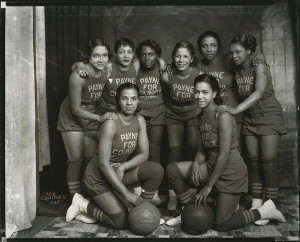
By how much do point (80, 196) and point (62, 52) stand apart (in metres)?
1.42

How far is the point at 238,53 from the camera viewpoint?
351cm

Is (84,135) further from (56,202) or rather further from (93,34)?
(93,34)

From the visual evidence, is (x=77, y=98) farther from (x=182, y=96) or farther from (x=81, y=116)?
(x=182, y=96)

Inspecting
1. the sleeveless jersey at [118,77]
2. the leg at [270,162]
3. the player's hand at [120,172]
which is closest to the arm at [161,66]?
the sleeveless jersey at [118,77]

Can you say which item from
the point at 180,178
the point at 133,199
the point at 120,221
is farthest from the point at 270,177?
the point at 120,221

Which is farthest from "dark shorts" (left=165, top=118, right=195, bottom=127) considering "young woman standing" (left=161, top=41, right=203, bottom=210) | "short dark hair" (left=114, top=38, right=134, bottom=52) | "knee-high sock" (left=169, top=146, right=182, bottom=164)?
"short dark hair" (left=114, top=38, right=134, bottom=52)

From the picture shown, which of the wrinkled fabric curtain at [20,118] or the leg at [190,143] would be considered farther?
the leg at [190,143]

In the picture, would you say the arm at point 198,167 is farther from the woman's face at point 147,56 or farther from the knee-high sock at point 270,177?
the woman's face at point 147,56

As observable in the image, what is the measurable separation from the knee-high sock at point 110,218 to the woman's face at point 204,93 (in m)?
1.17

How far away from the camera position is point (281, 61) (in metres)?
3.60

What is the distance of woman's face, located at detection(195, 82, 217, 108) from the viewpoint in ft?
10.3

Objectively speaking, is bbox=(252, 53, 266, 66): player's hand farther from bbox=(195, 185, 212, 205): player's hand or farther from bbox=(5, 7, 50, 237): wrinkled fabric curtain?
bbox=(5, 7, 50, 237): wrinkled fabric curtain

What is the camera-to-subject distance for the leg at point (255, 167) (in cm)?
367

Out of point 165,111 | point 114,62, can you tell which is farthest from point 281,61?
point 114,62
